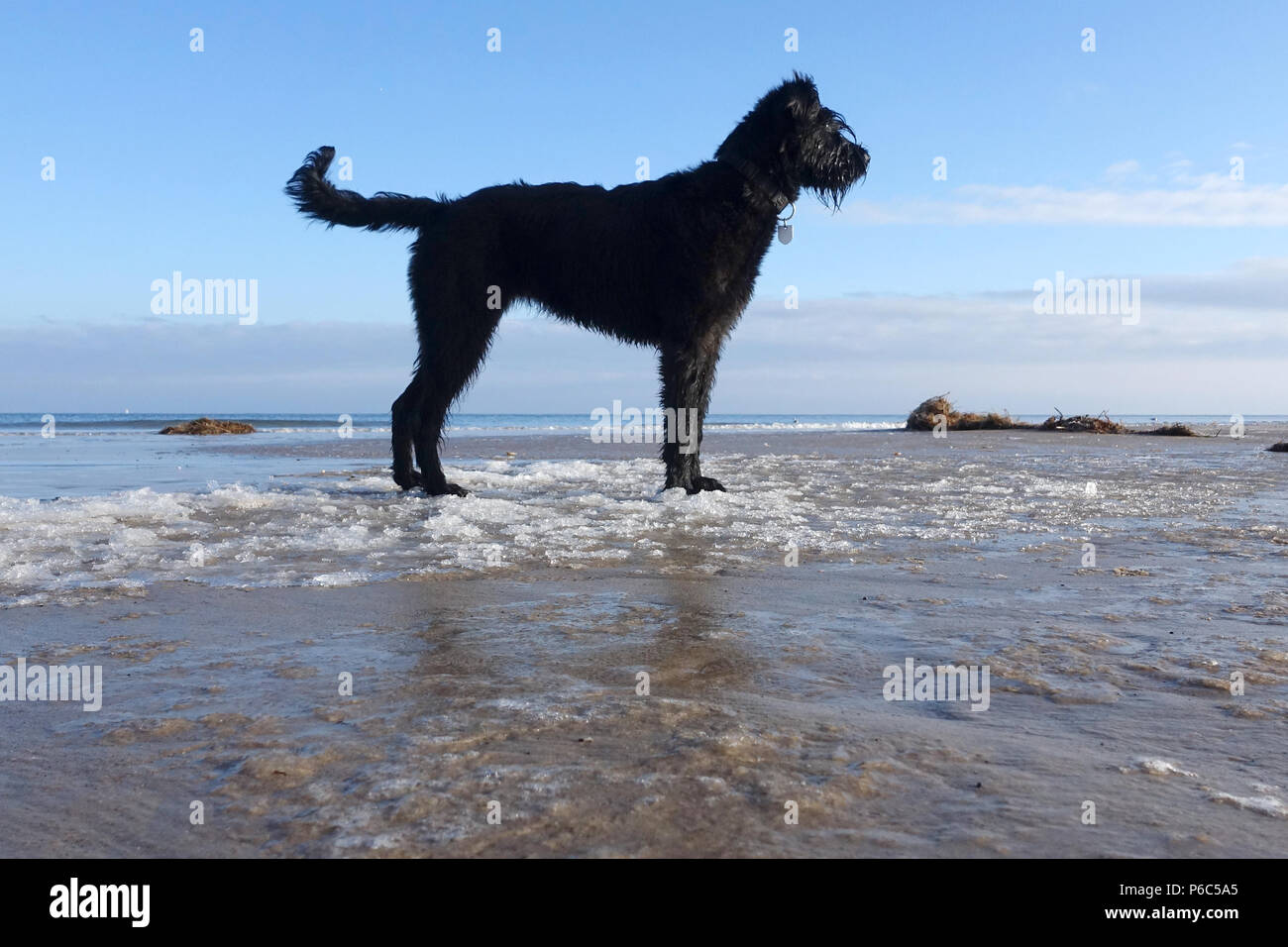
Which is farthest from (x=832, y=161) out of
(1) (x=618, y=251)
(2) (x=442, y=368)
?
(2) (x=442, y=368)

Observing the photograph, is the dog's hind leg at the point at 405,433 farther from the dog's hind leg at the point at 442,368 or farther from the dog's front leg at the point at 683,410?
the dog's front leg at the point at 683,410

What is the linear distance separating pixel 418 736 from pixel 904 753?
0.83m

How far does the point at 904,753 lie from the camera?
5.09 ft

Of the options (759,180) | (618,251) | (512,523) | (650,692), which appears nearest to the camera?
(650,692)

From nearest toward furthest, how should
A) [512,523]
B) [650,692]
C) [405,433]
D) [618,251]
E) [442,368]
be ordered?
[650,692] < [512,523] < [618,251] < [442,368] < [405,433]

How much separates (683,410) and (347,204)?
2.53 m

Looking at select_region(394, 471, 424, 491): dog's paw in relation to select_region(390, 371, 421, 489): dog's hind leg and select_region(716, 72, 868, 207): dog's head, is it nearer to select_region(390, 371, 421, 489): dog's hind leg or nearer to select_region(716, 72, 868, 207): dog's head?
select_region(390, 371, 421, 489): dog's hind leg

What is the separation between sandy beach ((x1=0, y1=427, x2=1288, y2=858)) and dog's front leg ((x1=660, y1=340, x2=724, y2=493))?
120cm

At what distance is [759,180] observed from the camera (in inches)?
217

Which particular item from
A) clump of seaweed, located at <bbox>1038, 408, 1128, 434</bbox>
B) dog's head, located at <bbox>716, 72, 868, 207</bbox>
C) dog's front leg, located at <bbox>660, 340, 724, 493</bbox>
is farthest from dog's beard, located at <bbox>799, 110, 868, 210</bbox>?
clump of seaweed, located at <bbox>1038, 408, 1128, 434</bbox>

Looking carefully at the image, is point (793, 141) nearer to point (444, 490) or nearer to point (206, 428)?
point (444, 490)

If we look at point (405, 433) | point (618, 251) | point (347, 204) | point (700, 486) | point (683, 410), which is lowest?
point (700, 486)

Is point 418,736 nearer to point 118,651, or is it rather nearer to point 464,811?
point 464,811

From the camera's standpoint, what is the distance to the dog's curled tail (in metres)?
5.90
